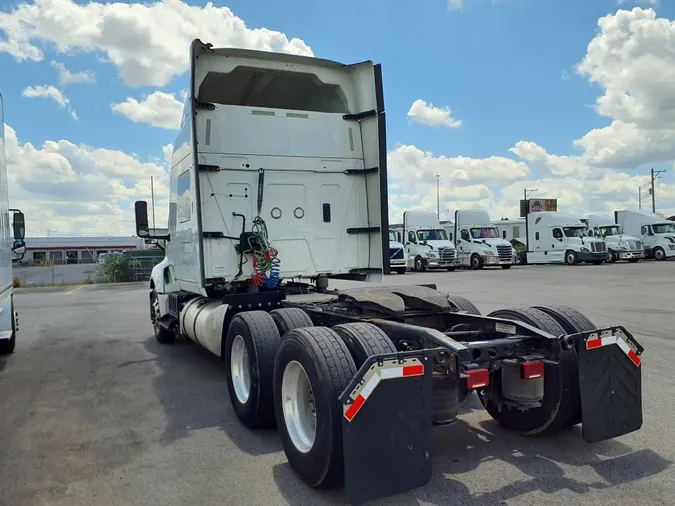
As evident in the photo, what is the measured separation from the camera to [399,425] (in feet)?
11.2

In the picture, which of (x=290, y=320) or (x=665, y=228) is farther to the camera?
(x=665, y=228)

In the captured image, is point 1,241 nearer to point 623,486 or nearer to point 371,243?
point 371,243

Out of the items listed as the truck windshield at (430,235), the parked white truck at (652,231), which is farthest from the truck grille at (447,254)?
the parked white truck at (652,231)

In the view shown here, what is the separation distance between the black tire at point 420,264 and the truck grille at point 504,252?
433 centimetres

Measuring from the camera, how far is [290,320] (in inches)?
209

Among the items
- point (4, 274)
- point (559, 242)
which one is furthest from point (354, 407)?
point (559, 242)

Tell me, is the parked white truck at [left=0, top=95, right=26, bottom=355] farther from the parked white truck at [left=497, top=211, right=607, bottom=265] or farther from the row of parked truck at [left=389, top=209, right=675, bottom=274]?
the parked white truck at [left=497, top=211, right=607, bottom=265]

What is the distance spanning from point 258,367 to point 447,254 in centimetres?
2868

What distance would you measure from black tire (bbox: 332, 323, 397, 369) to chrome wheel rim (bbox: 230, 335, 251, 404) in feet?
5.19

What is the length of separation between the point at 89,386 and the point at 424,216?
30153 mm

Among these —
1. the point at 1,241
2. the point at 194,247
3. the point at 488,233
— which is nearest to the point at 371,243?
the point at 194,247

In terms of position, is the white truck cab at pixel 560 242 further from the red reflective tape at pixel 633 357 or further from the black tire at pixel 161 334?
the red reflective tape at pixel 633 357

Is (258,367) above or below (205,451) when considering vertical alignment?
above

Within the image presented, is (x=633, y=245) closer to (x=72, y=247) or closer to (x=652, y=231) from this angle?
(x=652, y=231)
